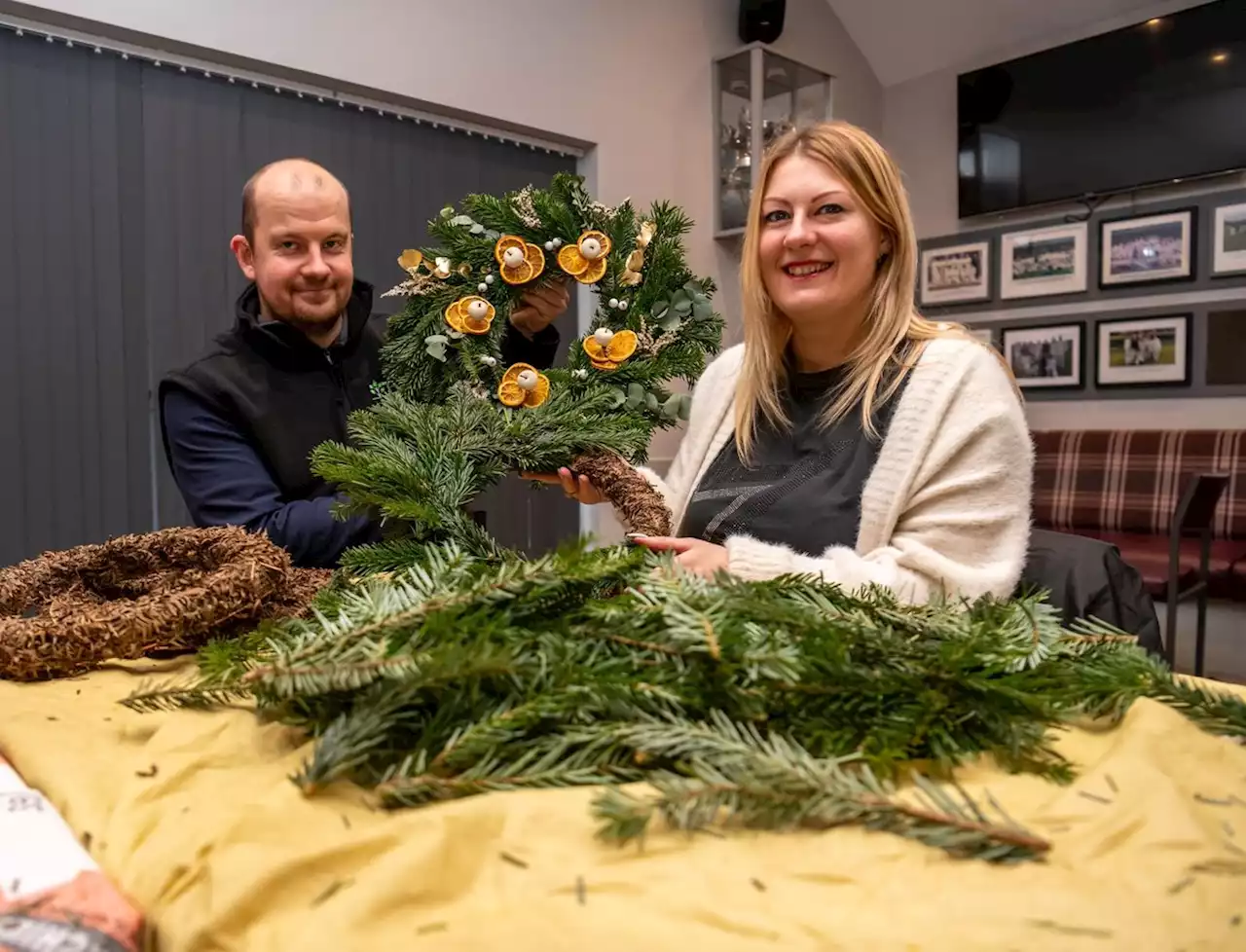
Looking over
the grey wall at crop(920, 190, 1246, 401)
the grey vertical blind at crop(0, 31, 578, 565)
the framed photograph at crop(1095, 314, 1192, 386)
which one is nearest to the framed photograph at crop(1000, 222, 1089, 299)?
the grey wall at crop(920, 190, 1246, 401)

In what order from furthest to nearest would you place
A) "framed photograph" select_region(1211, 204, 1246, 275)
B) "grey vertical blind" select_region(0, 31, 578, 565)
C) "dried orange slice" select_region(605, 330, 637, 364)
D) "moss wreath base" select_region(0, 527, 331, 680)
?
"framed photograph" select_region(1211, 204, 1246, 275) < "grey vertical blind" select_region(0, 31, 578, 565) < "dried orange slice" select_region(605, 330, 637, 364) < "moss wreath base" select_region(0, 527, 331, 680)

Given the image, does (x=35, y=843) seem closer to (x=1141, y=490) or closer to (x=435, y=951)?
(x=435, y=951)

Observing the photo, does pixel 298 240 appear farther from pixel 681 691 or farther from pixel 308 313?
pixel 681 691

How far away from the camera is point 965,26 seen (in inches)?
157

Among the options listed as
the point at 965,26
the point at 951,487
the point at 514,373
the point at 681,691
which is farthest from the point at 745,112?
the point at 681,691

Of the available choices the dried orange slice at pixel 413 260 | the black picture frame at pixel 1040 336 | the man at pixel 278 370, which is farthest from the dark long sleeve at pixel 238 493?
the black picture frame at pixel 1040 336

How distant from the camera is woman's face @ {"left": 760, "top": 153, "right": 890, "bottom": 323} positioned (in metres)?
1.21

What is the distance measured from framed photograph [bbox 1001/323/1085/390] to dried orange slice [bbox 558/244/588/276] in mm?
2970

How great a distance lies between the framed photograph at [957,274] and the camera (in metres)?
4.01

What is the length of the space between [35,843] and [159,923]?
9 centimetres

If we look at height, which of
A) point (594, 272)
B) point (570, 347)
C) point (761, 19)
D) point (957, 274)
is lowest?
point (570, 347)

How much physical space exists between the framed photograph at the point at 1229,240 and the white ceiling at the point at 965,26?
2.75ft

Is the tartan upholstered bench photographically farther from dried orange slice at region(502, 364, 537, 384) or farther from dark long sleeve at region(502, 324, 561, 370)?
dried orange slice at region(502, 364, 537, 384)

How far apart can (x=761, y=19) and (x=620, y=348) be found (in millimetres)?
3052
